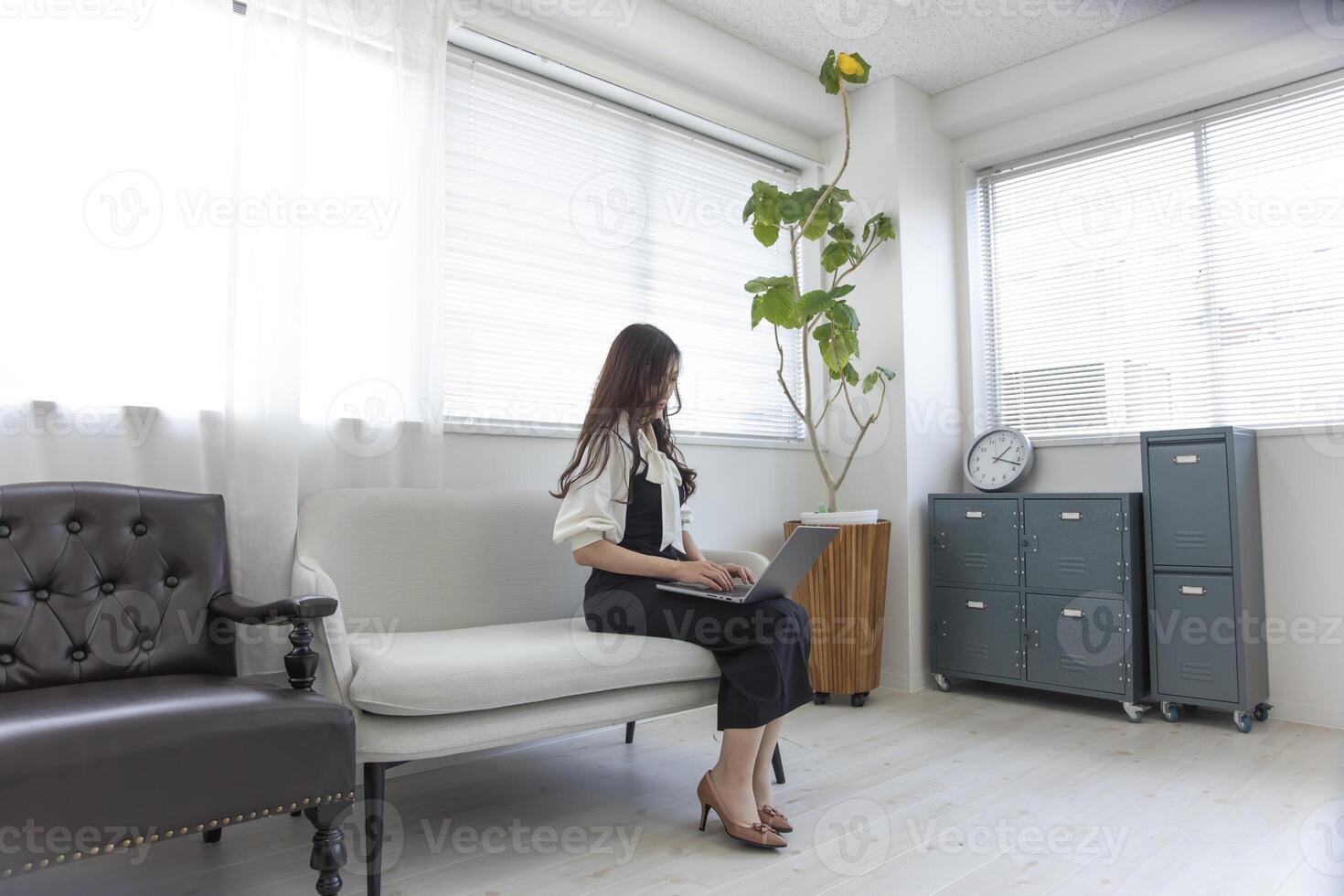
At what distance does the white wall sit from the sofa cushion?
2.42 m

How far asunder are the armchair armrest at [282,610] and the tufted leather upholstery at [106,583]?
0.14 m

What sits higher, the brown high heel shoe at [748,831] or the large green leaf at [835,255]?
the large green leaf at [835,255]

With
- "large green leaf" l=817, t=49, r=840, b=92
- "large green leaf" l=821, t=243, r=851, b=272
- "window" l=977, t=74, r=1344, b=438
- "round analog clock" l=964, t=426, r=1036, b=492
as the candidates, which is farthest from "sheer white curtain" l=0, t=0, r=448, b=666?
"window" l=977, t=74, r=1344, b=438

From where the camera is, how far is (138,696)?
1.60 m

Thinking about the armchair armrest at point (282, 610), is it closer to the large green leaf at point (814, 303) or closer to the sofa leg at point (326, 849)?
the sofa leg at point (326, 849)

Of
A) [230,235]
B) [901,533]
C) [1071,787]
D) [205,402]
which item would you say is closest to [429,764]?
[205,402]

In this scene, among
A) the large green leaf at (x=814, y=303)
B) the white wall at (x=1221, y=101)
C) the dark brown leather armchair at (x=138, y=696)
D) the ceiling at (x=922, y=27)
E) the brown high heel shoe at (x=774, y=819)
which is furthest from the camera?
the large green leaf at (x=814, y=303)

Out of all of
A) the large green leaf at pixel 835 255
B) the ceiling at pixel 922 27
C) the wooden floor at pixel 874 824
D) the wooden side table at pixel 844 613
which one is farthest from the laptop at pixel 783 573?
the ceiling at pixel 922 27

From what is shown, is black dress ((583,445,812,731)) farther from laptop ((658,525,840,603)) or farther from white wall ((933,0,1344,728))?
white wall ((933,0,1344,728))

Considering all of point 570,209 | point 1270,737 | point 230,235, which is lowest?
→ point 1270,737

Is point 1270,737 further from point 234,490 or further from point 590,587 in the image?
point 234,490

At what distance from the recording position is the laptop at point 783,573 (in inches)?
83.4

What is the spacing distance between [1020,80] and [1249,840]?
10.4ft

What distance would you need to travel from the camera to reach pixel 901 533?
3896 millimetres
